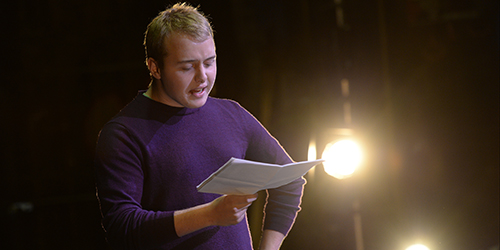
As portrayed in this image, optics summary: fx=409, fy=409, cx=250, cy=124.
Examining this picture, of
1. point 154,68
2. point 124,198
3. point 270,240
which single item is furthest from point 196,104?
point 270,240

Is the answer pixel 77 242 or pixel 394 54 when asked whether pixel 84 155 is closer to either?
pixel 77 242

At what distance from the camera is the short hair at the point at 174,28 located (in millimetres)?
1124

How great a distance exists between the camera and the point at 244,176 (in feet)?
2.93

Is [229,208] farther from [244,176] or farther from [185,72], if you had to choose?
[185,72]

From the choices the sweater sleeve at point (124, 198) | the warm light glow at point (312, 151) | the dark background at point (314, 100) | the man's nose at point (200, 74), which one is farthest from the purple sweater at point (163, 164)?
the warm light glow at point (312, 151)

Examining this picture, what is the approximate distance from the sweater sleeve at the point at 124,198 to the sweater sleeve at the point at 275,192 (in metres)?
0.40

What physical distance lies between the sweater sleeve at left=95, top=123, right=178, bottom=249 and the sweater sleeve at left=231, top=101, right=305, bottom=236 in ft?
1.32

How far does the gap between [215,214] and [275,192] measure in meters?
0.41

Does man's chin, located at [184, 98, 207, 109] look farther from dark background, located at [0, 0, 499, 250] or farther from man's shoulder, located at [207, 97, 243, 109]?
dark background, located at [0, 0, 499, 250]

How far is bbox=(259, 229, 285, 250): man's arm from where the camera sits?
1339 millimetres

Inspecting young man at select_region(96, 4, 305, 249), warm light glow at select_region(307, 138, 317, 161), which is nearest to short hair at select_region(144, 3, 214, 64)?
young man at select_region(96, 4, 305, 249)

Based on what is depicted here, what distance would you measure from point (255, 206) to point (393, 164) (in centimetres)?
82

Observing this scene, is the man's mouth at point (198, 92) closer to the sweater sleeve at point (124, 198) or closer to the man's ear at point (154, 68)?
the man's ear at point (154, 68)

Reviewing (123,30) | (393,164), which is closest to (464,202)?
(393,164)
